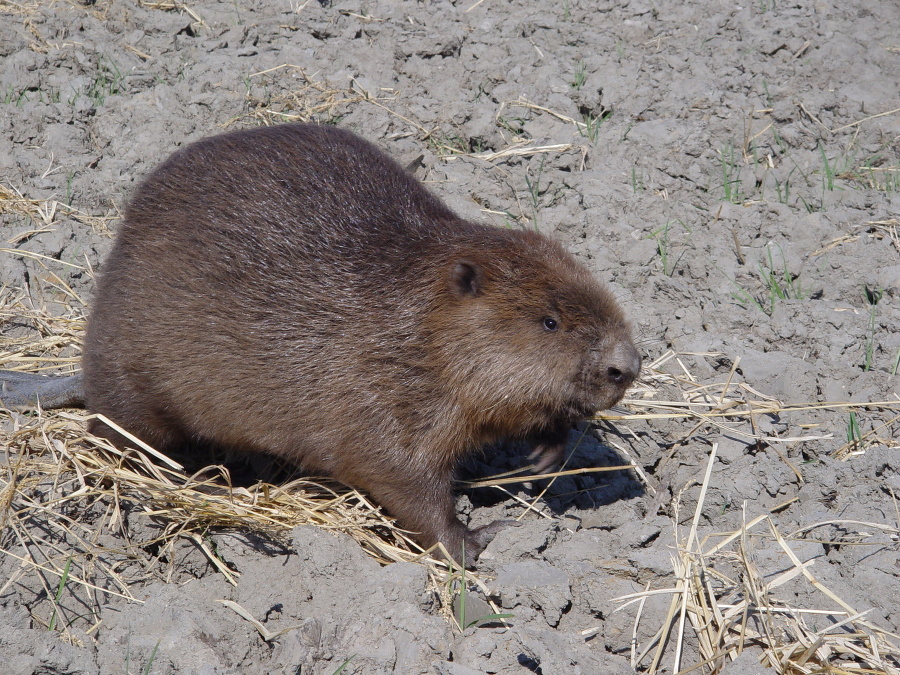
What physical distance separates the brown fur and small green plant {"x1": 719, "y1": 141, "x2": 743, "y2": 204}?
201 centimetres

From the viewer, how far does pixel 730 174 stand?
5.19 metres

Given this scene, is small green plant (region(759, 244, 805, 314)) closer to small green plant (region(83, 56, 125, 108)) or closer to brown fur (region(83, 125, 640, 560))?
brown fur (region(83, 125, 640, 560))

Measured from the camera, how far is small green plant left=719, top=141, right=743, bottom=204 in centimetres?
508

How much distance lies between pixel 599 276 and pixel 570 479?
1.19m

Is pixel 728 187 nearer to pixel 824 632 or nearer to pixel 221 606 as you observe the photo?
pixel 824 632

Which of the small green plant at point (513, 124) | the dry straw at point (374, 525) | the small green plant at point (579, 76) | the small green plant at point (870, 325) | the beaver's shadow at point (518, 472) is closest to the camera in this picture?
the dry straw at point (374, 525)

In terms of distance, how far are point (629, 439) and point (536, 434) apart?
1.68 feet

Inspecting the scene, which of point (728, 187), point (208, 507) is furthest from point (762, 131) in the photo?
point (208, 507)

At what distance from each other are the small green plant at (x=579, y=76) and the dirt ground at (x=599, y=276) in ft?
0.24

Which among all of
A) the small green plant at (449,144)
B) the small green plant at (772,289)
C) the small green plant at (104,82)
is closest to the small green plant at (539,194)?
the small green plant at (449,144)

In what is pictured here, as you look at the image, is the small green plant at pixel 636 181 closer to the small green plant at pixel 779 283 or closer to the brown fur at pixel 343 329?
the small green plant at pixel 779 283

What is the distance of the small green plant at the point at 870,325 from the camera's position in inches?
159

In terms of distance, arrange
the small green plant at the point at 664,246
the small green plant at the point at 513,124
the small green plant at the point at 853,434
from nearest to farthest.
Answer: the small green plant at the point at 853,434 < the small green plant at the point at 664,246 < the small green plant at the point at 513,124

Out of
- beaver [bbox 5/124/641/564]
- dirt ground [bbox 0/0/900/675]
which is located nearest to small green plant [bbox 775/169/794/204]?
dirt ground [bbox 0/0/900/675]
